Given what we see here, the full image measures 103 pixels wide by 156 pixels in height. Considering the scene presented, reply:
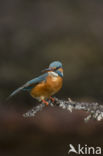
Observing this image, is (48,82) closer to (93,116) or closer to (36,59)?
(93,116)

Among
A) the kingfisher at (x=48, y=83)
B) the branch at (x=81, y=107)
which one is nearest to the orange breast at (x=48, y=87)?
the kingfisher at (x=48, y=83)

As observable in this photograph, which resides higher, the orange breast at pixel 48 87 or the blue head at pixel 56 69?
the blue head at pixel 56 69

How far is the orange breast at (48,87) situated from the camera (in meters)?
2.14

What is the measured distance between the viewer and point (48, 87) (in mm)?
2172

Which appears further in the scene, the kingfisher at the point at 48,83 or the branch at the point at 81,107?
the branch at the point at 81,107

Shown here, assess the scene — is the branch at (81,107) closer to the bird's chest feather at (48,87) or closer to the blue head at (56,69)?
the bird's chest feather at (48,87)

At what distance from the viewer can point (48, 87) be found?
217cm

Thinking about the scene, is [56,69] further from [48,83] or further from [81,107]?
[81,107]

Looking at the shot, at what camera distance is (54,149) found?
4062 millimetres

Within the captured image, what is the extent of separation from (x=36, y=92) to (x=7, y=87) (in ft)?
14.5

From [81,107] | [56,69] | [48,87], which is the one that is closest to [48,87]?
[48,87]

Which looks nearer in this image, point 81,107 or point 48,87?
point 48,87

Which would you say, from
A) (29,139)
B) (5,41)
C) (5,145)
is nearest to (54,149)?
(29,139)

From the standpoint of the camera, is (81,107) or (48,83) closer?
(48,83)
